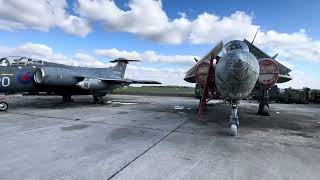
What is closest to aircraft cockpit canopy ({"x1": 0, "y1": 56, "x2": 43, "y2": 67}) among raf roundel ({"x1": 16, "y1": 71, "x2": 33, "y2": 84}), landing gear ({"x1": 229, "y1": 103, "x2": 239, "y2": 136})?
raf roundel ({"x1": 16, "y1": 71, "x2": 33, "y2": 84})

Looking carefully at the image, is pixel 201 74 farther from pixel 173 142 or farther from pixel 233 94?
pixel 173 142

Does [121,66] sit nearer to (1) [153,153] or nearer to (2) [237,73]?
(2) [237,73]

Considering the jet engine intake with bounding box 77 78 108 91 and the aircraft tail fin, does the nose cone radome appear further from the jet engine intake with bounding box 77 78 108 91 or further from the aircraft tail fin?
the aircraft tail fin

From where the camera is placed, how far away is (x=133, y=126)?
8.07 meters

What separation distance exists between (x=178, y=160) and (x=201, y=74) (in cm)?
515

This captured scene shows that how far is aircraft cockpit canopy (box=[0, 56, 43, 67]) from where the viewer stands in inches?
479

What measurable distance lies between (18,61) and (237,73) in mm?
11014

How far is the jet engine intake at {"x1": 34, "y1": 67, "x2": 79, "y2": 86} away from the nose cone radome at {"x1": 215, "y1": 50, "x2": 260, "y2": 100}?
30.7 ft

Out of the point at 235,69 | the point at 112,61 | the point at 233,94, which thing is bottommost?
the point at 233,94

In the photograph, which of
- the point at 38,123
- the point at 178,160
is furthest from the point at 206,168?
the point at 38,123

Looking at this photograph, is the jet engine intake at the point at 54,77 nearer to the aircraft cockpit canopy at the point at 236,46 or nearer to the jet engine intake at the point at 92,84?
the jet engine intake at the point at 92,84

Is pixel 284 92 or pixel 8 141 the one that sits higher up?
pixel 284 92

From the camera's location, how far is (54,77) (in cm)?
1319

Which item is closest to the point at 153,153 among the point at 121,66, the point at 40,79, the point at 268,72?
the point at 268,72
